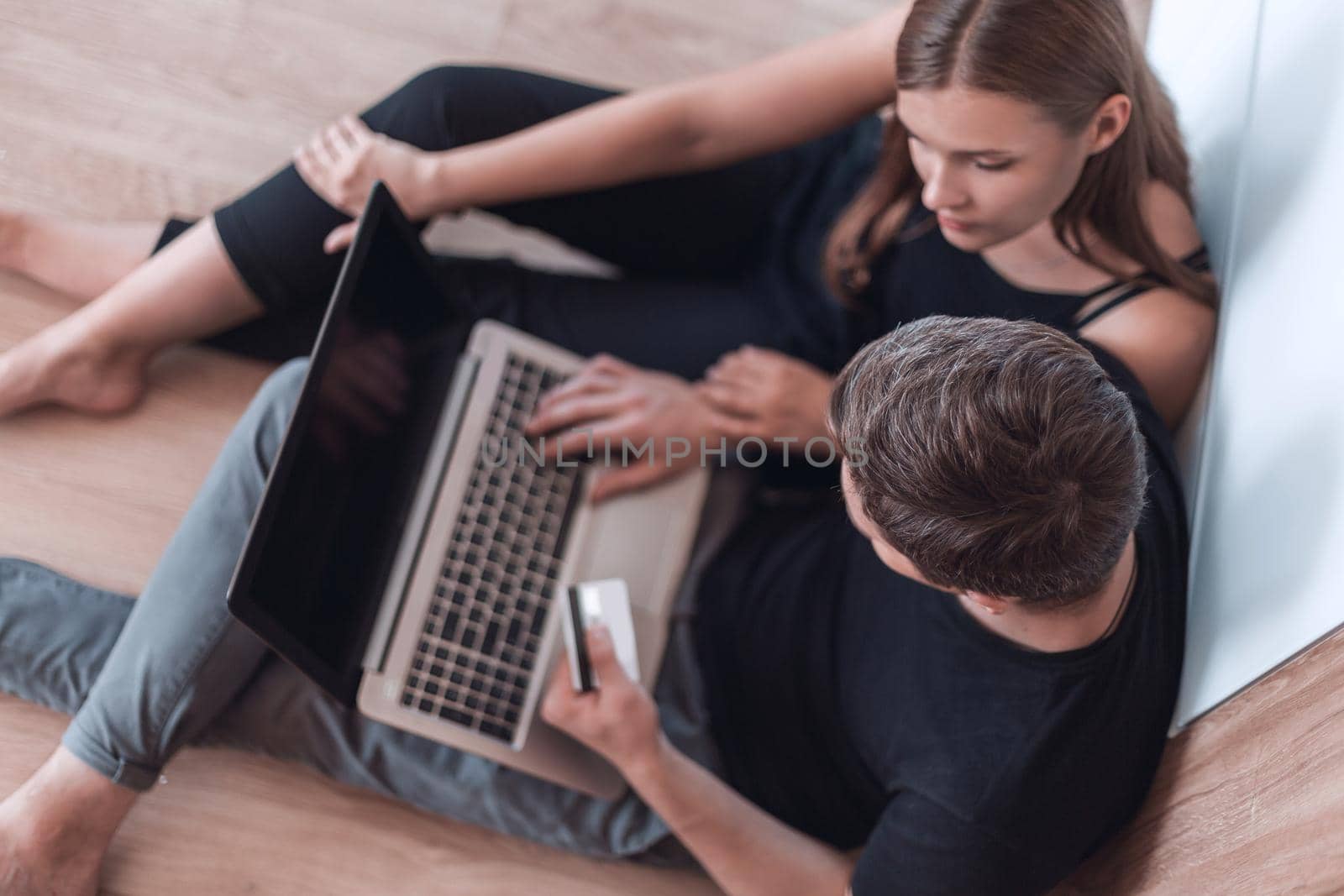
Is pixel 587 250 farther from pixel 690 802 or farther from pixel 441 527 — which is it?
pixel 690 802

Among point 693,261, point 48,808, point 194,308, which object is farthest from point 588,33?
point 48,808

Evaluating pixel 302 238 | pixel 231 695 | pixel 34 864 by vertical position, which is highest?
pixel 302 238

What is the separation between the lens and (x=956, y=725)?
2.86 feet

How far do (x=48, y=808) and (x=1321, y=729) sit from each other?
1.16 metres

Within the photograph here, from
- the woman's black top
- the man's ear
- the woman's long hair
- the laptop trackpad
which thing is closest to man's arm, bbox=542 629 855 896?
the laptop trackpad

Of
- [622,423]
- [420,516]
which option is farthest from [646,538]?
[420,516]

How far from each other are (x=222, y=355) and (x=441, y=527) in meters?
0.49

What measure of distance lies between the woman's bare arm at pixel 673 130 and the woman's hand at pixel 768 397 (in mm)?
250

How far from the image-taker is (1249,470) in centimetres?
86

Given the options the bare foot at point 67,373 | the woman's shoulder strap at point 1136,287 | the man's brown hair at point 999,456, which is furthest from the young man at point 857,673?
the bare foot at point 67,373

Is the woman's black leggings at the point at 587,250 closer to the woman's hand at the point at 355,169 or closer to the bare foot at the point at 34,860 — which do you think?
the woman's hand at the point at 355,169

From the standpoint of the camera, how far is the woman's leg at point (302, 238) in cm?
116

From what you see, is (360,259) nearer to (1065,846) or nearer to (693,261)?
(693,261)

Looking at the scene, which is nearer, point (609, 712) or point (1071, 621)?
point (1071, 621)
